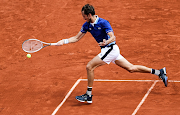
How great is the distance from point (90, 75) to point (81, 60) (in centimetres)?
280

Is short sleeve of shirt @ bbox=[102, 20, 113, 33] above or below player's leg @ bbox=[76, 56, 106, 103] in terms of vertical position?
above

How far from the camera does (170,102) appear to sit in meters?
8.89

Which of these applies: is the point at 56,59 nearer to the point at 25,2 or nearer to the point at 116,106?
the point at 116,106

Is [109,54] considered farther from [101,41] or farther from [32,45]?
[32,45]

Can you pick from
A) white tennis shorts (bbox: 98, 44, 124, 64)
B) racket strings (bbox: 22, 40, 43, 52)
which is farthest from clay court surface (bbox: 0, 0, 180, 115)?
racket strings (bbox: 22, 40, 43, 52)

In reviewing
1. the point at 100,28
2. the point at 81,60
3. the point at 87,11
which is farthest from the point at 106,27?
the point at 81,60

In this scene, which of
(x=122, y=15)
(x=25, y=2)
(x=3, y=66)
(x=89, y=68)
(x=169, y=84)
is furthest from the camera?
(x=25, y=2)

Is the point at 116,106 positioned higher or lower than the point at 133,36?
lower

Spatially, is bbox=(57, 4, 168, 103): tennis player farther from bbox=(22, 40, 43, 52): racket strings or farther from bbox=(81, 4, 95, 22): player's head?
bbox=(22, 40, 43, 52): racket strings

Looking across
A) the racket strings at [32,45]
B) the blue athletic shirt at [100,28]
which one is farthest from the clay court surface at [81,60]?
the blue athletic shirt at [100,28]

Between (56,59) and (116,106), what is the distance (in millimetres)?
3451

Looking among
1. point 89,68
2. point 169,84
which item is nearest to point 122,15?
point 169,84

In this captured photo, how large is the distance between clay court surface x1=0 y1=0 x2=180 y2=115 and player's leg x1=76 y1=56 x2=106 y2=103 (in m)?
0.17

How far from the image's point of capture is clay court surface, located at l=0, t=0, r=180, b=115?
9.00 m
